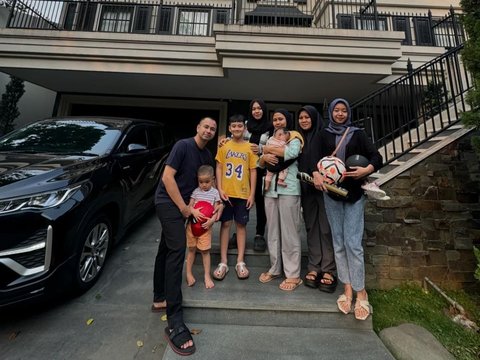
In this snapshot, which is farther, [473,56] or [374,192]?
[473,56]

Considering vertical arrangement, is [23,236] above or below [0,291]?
above

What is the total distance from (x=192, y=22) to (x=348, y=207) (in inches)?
308

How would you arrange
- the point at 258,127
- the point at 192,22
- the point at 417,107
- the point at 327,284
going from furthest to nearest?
the point at 192,22
the point at 417,107
the point at 258,127
the point at 327,284

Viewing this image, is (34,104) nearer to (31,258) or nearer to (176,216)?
(31,258)

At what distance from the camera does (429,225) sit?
2.77 m

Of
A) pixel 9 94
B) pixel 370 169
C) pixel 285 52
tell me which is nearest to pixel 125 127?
pixel 370 169

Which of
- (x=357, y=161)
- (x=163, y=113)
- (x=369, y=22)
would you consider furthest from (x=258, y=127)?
(x=369, y=22)

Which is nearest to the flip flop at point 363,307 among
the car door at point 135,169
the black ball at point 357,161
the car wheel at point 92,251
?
the black ball at point 357,161

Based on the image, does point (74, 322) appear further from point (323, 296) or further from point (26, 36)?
point (26, 36)

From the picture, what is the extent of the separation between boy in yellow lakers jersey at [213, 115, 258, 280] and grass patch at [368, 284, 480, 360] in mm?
1357

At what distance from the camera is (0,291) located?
1737 millimetres

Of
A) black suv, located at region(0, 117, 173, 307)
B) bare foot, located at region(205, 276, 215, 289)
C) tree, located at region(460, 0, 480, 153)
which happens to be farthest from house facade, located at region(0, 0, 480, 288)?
black suv, located at region(0, 117, 173, 307)

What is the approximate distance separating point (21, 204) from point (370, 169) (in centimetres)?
274

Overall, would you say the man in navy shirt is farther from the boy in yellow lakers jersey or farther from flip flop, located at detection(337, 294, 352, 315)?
flip flop, located at detection(337, 294, 352, 315)
